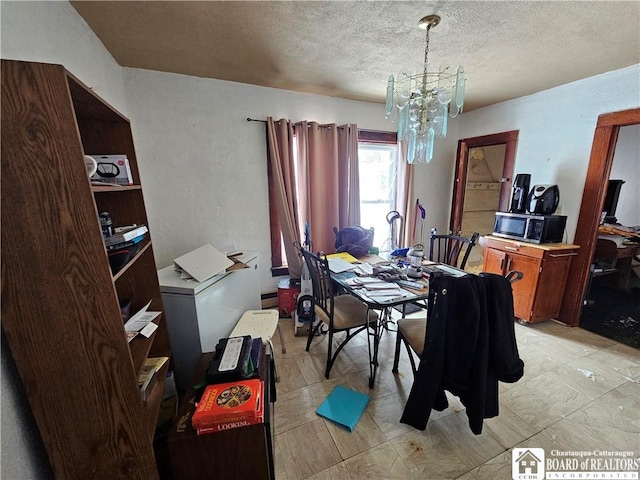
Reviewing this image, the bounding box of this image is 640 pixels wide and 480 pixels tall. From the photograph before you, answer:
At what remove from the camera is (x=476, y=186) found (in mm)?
3773

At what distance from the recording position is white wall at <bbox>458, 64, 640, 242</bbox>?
2184mm

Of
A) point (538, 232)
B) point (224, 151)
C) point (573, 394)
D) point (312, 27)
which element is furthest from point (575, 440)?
point (224, 151)

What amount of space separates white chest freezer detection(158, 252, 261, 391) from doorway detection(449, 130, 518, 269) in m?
3.20

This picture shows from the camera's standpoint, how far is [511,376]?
1.28 meters

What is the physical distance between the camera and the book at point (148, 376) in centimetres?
105

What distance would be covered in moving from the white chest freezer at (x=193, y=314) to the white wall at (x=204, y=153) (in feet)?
2.43

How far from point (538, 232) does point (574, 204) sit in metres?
0.46

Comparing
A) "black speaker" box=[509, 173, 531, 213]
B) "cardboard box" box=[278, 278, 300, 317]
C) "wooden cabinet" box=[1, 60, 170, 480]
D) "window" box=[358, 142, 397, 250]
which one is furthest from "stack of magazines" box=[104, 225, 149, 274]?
"black speaker" box=[509, 173, 531, 213]

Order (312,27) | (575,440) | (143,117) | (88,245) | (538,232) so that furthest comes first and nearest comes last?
(538,232)
(143,117)
(312,27)
(575,440)
(88,245)

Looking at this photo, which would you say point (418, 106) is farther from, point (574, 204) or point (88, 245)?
point (574, 204)

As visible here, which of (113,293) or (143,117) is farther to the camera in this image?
(143,117)

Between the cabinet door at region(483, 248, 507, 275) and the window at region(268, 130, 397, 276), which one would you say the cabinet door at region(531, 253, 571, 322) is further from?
the window at region(268, 130, 397, 276)

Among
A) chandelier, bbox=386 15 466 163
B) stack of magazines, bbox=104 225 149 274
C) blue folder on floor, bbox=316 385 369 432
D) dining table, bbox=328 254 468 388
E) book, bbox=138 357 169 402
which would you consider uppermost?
chandelier, bbox=386 15 466 163

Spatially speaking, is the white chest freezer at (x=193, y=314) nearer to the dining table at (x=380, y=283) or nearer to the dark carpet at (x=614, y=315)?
the dining table at (x=380, y=283)
